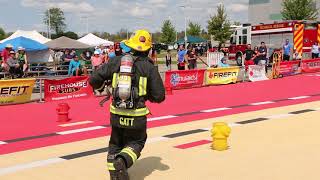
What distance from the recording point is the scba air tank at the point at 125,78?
491 cm

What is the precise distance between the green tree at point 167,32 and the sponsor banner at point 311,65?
170 feet

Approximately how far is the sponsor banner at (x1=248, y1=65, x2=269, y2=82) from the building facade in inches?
2288

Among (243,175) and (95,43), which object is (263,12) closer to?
(95,43)

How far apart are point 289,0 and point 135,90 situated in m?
48.5

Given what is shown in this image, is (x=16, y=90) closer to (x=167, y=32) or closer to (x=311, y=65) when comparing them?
(x=311, y=65)

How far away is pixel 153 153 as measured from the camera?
7.18 m

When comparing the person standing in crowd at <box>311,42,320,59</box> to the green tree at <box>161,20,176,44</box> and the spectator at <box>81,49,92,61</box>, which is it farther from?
the green tree at <box>161,20,176,44</box>

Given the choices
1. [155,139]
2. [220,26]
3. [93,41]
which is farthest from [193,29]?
[155,139]

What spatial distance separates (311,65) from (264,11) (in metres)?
58.3

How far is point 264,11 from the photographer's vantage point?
81.4m

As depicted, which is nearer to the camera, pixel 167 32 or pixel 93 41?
pixel 93 41

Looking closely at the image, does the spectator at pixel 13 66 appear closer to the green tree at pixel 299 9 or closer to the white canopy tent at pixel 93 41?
the white canopy tent at pixel 93 41

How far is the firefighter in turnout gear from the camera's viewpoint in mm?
4941

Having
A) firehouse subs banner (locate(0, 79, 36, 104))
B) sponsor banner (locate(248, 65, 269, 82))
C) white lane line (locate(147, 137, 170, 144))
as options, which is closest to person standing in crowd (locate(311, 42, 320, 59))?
sponsor banner (locate(248, 65, 269, 82))
